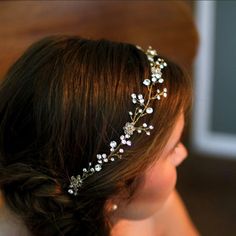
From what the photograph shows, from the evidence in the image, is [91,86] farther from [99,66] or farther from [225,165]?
[225,165]

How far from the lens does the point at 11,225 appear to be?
2.49 ft

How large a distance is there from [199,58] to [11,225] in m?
1.22

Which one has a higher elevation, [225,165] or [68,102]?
[68,102]

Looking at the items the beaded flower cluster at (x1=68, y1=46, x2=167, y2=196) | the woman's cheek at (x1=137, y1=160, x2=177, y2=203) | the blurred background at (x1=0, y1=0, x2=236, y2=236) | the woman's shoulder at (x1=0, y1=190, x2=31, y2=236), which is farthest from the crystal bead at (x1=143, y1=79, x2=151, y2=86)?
the blurred background at (x1=0, y1=0, x2=236, y2=236)

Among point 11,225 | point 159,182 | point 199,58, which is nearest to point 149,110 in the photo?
point 159,182

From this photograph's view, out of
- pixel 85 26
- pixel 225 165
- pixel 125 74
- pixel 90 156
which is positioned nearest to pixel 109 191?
pixel 90 156

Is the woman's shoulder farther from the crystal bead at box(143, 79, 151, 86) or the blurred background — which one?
the blurred background

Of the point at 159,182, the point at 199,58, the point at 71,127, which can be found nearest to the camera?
the point at 71,127

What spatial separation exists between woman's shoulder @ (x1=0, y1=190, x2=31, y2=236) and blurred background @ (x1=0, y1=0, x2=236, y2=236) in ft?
1.48

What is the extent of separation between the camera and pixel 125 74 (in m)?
0.70

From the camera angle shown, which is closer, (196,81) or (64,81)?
(64,81)

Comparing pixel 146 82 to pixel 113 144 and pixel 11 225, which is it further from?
pixel 11 225

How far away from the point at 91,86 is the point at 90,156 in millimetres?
101

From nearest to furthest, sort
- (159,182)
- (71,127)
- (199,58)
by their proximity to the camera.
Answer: (71,127)
(159,182)
(199,58)
